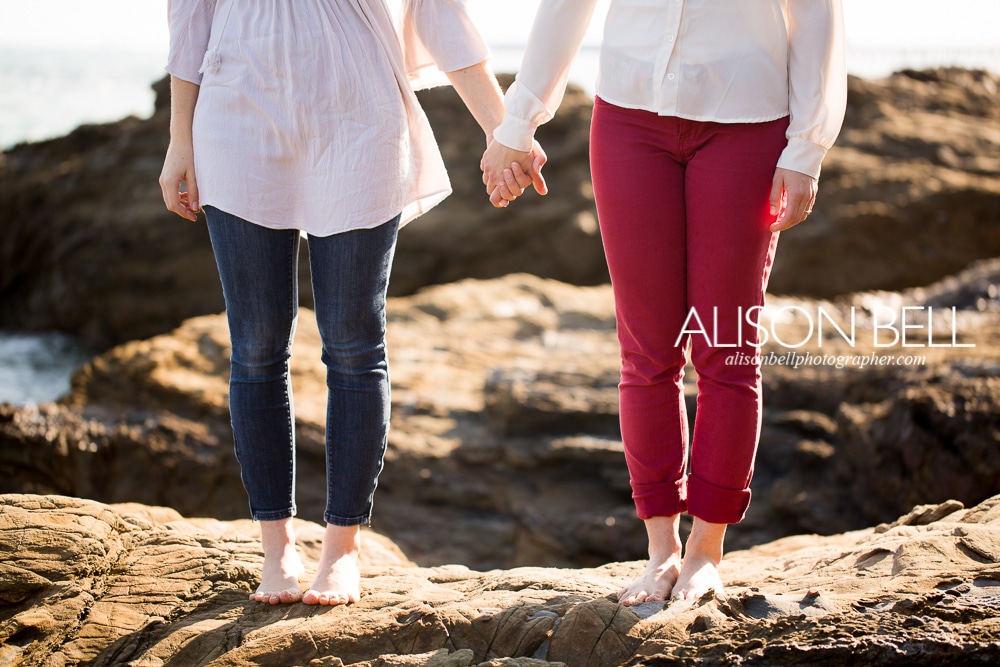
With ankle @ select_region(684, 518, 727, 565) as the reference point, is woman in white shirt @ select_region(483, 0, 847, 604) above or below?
above

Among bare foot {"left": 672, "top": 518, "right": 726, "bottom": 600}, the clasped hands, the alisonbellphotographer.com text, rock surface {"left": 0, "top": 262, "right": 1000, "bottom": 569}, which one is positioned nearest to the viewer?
bare foot {"left": 672, "top": 518, "right": 726, "bottom": 600}

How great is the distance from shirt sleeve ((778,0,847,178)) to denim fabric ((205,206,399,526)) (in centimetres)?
96

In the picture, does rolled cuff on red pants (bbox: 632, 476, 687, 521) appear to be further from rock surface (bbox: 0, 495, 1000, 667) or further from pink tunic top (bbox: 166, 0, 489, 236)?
pink tunic top (bbox: 166, 0, 489, 236)

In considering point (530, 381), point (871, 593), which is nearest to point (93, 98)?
point (530, 381)

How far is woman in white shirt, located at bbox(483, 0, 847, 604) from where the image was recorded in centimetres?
208

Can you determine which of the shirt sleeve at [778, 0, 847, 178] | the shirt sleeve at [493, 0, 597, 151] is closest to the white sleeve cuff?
the shirt sleeve at [778, 0, 847, 178]

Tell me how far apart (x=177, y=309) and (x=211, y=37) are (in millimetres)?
10270

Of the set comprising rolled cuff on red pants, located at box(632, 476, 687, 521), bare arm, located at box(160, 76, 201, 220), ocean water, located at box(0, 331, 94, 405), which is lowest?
ocean water, located at box(0, 331, 94, 405)

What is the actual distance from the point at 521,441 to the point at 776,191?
3189 mm

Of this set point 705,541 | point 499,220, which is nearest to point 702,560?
point 705,541

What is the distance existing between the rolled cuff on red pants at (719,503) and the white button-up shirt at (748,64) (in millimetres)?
753

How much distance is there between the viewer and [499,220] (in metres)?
11.3

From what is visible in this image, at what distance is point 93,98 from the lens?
161 ft

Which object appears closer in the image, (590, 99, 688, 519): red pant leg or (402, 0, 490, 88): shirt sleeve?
(590, 99, 688, 519): red pant leg
